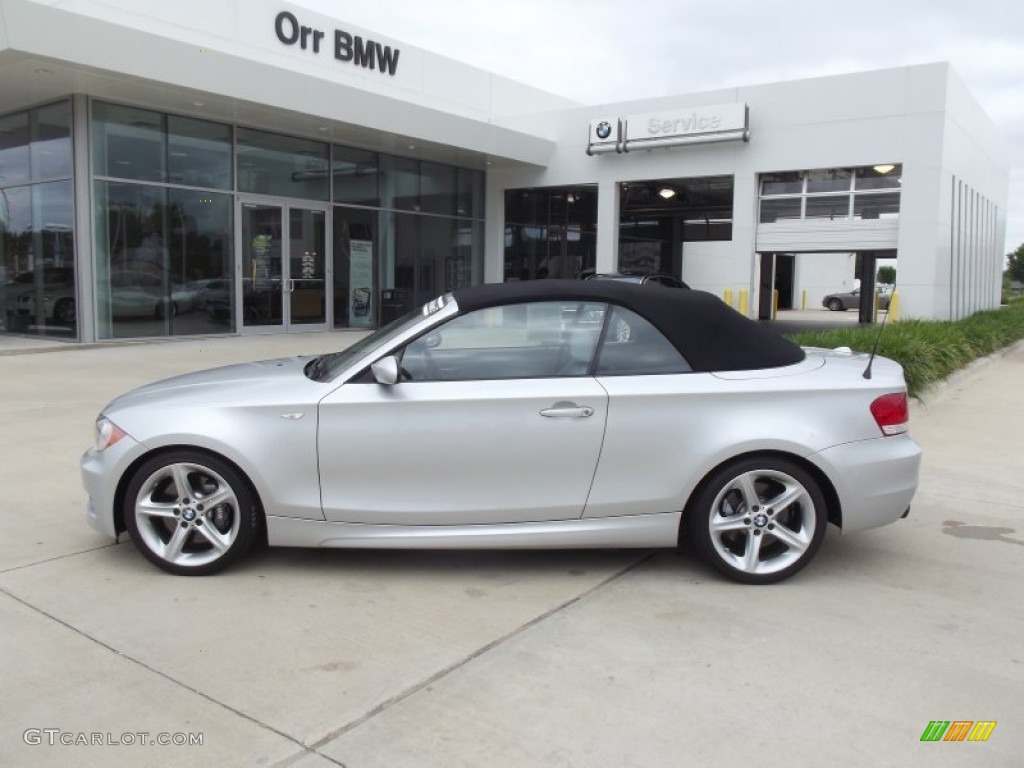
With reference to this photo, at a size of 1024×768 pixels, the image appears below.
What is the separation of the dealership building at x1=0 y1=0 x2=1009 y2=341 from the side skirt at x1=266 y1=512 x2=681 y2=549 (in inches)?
413

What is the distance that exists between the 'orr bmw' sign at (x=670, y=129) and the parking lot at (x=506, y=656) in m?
A: 15.3

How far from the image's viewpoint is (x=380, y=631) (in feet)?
12.2

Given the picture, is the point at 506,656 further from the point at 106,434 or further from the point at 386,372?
the point at 106,434

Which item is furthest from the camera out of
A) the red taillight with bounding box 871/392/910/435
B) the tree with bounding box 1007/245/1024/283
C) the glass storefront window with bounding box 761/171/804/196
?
the tree with bounding box 1007/245/1024/283

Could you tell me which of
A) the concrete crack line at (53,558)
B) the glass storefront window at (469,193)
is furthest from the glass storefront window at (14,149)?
the concrete crack line at (53,558)

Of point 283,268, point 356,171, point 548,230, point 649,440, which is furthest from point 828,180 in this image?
point 649,440

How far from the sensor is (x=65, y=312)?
15219 mm

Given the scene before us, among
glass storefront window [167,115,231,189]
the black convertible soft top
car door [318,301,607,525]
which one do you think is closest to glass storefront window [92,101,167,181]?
glass storefront window [167,115,231,189]

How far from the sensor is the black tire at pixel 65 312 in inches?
592

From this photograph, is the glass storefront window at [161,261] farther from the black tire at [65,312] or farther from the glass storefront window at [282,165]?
the glass storefront window at [282,165]

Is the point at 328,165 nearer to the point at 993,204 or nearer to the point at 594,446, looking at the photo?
the point at 594,446

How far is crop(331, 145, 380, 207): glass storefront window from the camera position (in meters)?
19.4

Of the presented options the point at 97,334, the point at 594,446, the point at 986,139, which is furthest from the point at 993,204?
the point at 594,446

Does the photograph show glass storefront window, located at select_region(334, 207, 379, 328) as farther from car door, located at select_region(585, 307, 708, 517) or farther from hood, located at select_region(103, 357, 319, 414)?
car door, located at select_region(585, 307, 708, 517)
